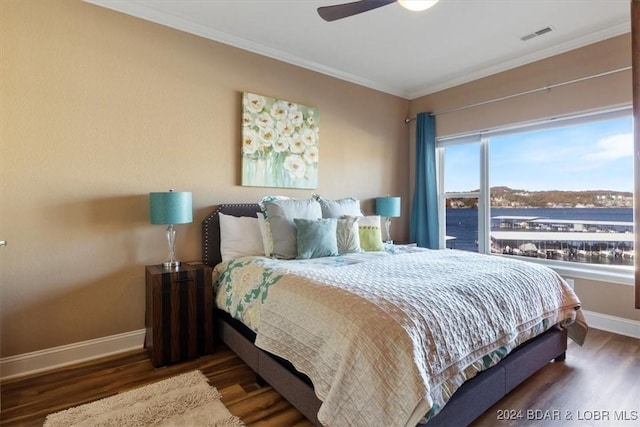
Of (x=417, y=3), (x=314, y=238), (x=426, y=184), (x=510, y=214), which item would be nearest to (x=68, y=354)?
(x=314, y=238)

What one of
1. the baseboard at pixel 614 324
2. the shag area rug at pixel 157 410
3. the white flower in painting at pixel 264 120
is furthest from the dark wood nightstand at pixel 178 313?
the baseboard at pixel 614 324

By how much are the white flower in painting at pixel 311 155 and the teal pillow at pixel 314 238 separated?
102cm

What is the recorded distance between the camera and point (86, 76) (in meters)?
2.36

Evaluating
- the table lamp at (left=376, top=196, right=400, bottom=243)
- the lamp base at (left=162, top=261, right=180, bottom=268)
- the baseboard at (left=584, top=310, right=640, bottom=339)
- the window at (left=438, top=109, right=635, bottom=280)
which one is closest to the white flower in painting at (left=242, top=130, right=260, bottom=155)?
the lamp base at (left=162, top=261, right=180, bottom=268)

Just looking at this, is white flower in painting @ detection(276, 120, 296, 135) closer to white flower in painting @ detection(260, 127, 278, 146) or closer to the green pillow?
white flower in painting @ detection(260, 127, 278, 146)

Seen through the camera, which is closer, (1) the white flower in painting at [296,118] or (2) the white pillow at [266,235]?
(2) the white pillow at [266,235]

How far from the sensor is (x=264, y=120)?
3178 mm

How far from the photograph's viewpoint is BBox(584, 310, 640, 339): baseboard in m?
2.75

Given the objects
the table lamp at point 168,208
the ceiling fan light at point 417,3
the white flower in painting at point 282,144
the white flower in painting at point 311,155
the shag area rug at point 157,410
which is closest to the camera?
the shag area rug at point 157,410

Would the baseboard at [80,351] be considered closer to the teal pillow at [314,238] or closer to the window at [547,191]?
the window at [547,191]

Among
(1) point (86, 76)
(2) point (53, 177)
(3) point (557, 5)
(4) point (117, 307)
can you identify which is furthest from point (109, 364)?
(3) point (557, 5)

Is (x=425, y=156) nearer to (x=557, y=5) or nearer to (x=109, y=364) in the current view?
(x=557, y=5)

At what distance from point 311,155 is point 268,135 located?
22.0 inches

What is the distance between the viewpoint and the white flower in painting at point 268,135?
3.18m
